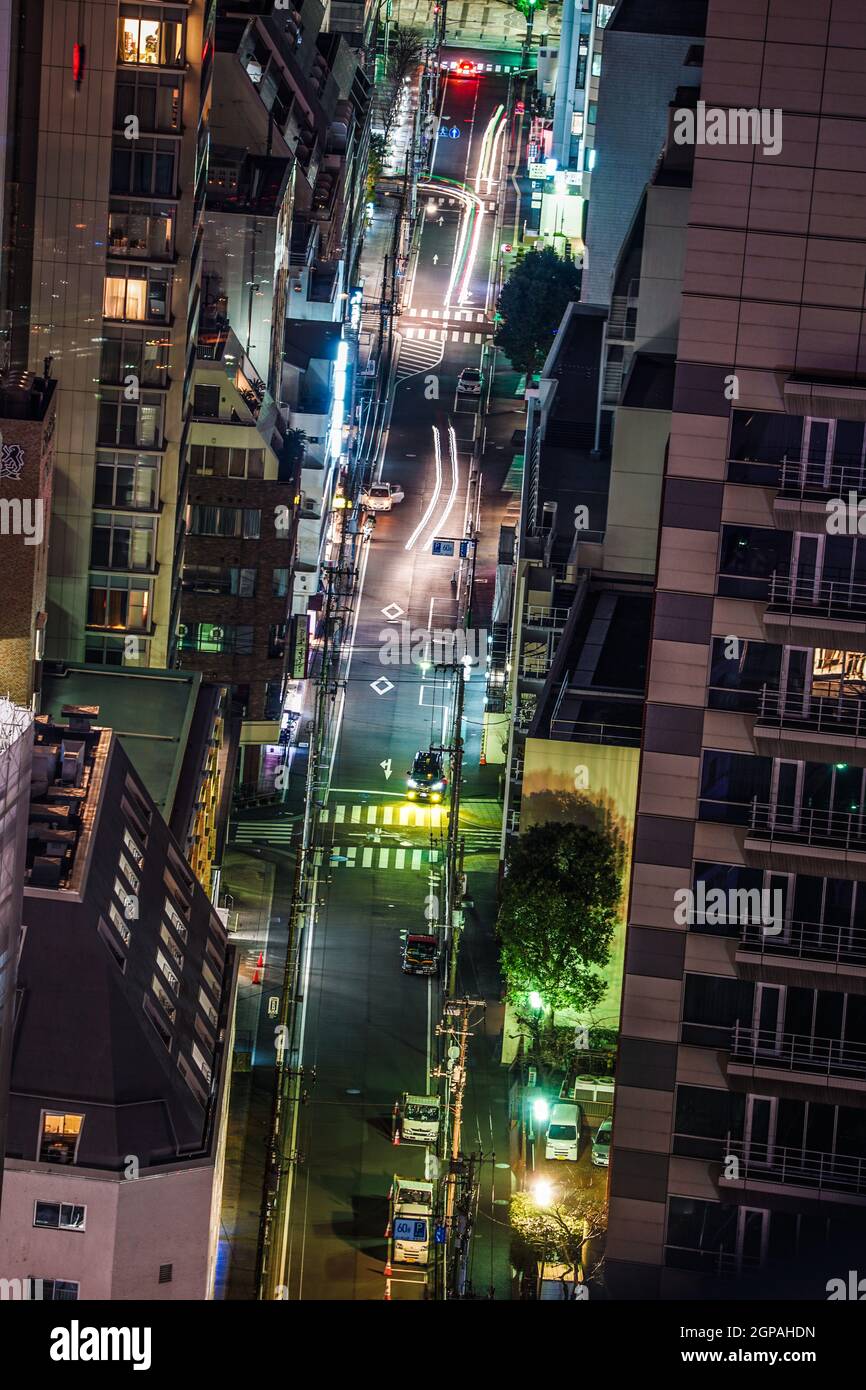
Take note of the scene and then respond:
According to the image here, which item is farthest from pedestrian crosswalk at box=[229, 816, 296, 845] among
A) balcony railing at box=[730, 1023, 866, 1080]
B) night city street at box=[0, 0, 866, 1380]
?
balcony railing at box=[730, 1023, 866, 1080]

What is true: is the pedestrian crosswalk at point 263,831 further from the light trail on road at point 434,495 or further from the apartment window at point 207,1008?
the apartment window at point 207,1008

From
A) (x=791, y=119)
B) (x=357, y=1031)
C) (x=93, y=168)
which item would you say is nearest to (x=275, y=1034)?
(x=357, y=1031)

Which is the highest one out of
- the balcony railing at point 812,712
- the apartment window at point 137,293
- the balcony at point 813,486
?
the apartment window at point 137,293

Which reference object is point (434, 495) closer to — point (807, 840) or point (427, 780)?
point (427, 780)

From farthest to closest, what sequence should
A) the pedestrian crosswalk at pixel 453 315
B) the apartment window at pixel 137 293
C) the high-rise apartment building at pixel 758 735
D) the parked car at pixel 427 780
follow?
the pedestrian crosswalk at pixel 453 315 → the parked car at pixel 427 780 → the apartment window at pixel 137 293 → the high-rise apartment building at pixel 758 735

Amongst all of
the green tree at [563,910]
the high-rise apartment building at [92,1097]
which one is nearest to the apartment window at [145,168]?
the green tree at [563,910]

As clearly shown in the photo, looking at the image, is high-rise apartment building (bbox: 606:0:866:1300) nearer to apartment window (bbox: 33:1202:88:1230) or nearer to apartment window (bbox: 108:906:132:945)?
apartment window (bbox: 33:1202:88:1230)
